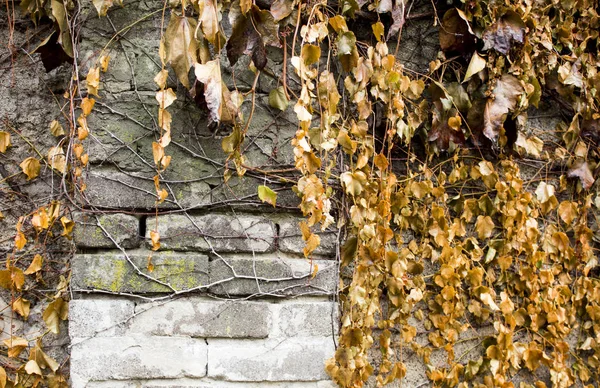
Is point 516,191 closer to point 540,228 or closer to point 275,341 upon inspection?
point 540,228

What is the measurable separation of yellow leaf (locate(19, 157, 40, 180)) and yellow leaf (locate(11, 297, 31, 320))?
42 cm

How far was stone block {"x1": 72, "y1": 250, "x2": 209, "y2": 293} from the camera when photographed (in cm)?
Result: 163

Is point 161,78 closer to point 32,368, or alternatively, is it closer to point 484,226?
point 32,368

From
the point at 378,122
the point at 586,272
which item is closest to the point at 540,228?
the point at 586,272

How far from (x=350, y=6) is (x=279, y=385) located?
4.13 feet

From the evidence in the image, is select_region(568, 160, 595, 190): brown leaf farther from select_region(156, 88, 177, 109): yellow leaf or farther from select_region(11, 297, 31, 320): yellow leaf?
select_region(11, 297, 31, 320): yellow leaf

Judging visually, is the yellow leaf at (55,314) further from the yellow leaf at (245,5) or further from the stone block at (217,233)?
the yellow leaf at (245,5)

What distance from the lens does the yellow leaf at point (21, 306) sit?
1.86 metres

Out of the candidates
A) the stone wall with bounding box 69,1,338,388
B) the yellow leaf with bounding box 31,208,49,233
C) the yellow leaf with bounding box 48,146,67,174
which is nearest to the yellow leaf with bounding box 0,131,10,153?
the yellow leaf with bounding box 48,146,67,174

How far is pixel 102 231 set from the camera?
165 cm

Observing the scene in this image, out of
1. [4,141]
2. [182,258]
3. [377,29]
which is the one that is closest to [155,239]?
[182,258]

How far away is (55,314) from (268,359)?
0.72m

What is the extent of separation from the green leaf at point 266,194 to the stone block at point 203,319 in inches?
12.8

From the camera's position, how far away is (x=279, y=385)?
1.69 meters
